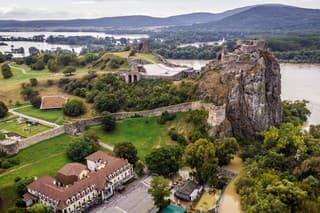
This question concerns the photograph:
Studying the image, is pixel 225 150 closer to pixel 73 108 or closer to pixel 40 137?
pixel 40 137

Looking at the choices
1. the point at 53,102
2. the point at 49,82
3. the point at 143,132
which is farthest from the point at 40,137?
the point at 49,82

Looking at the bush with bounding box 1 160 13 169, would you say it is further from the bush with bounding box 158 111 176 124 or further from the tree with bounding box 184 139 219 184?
the bush with bounding box 158 111 176 124

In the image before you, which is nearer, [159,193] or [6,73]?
[159,193]

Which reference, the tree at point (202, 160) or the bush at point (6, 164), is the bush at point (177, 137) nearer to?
the tree at point (202, 160)

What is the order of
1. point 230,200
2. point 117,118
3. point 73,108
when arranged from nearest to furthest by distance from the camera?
point 230,200 → point 117,118 → point 73,108

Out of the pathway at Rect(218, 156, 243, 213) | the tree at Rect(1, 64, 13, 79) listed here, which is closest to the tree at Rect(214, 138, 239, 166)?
the pathway at Rect(218, 156, 243, 213)

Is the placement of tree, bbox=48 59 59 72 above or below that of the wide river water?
above

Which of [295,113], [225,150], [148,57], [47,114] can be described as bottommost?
[295,113]

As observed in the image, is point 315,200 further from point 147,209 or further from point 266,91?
point 266,91
